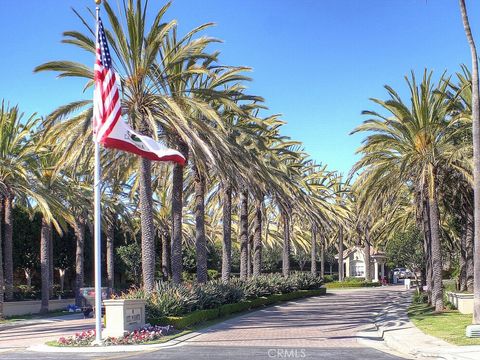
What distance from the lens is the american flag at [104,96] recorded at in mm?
17922

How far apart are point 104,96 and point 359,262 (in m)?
84.6

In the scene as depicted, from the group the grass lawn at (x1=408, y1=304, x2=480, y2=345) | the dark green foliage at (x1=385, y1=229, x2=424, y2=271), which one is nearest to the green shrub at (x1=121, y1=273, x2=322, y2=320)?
the grass lawn at (x1=408, y1=304, x2=480, y2=345)

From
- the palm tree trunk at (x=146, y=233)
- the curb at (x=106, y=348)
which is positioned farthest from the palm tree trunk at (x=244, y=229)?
the curb at (x=106, y=348)

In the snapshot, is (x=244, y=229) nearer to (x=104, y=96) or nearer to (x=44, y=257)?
(x=44, y=257)

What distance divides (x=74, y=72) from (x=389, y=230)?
3379cm

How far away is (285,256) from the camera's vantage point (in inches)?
1735

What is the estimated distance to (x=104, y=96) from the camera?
18109 mm

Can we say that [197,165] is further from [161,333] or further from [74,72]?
[161,333]

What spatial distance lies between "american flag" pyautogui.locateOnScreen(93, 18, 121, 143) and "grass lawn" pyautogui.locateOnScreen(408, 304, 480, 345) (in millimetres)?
11421

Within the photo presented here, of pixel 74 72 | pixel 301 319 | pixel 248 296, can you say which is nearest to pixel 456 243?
pixel 248 296

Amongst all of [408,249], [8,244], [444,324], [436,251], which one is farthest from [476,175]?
[408,249]

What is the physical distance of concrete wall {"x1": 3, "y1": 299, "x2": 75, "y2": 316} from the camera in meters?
32.0

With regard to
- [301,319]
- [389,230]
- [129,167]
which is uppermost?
[129,167]

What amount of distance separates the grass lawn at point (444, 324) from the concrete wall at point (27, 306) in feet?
67.4
